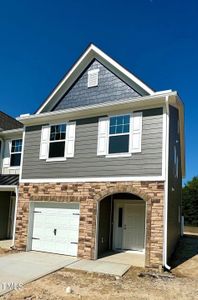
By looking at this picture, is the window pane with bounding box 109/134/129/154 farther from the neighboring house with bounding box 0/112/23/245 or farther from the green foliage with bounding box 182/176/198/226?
the green foliage with bounding box 182/176/198/226

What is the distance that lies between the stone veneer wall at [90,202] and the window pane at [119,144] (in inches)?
53.5

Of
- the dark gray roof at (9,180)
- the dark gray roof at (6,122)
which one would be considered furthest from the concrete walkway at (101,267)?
the dark gray roof at (6,122)

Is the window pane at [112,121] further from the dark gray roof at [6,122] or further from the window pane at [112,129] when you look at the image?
the dark gray roof at [6,122]

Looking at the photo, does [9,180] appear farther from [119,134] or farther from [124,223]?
[119,134]

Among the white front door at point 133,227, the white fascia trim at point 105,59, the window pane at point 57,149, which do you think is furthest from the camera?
the white front door at point 133,227

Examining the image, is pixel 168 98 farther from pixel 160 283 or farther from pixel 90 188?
pixel 160 283

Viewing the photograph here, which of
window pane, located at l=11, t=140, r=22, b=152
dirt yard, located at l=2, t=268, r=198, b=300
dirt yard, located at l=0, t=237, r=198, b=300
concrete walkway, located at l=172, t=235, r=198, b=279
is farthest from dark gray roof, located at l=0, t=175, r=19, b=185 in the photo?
concrete walkway, located at l=172, t=235, r=198, b=279

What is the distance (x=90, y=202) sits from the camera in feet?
39.0

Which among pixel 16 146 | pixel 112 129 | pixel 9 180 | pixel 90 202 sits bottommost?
pixel 90 202

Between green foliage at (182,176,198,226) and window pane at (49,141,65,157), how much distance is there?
835 inches

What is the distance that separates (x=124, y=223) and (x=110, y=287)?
20.1 ft

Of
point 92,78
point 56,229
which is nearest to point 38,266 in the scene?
point 56,229

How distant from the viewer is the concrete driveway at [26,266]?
806 centimetres

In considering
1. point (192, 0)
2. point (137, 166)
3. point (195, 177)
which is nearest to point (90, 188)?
point (137, 166)
